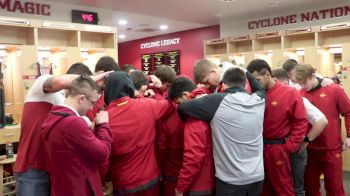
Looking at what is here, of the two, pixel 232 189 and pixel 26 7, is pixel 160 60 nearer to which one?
pixel 26 7

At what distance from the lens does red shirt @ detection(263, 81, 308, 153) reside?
2.81 meters

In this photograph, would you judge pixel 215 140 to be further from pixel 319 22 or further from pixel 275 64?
pixel 319 22

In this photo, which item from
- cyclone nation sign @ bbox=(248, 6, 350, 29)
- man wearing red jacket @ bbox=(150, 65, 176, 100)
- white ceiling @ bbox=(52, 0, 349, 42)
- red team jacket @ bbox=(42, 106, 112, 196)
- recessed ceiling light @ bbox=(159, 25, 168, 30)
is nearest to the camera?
red team jacket @ bbox=(42, 106, 112, 196)

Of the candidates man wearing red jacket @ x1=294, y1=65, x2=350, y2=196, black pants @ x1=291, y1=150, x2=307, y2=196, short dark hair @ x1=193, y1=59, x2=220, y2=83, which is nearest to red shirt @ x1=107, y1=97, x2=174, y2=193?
short dark hair @ x1=193, y1=59, x2=220, y2=83

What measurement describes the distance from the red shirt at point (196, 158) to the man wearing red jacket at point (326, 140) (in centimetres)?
180

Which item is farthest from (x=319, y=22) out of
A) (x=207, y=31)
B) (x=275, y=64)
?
(x=207, y=31)

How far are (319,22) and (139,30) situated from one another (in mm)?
5449

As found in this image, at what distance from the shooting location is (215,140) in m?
2.24

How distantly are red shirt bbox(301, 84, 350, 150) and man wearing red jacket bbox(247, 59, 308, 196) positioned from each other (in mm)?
936

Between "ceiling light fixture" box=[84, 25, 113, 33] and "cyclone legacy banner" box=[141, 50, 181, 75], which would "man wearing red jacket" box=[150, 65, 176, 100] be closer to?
"ceiling light fixture" box=[84, 25, 113, 33]

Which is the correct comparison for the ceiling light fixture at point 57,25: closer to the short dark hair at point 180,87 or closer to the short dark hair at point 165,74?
the short dark hair at point 165,74

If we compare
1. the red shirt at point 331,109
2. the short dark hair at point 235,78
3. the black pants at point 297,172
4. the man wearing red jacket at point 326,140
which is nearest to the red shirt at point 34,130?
the short dark hair at point 235,78

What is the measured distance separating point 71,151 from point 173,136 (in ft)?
2.90

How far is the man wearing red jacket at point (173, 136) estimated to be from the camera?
250 cm
